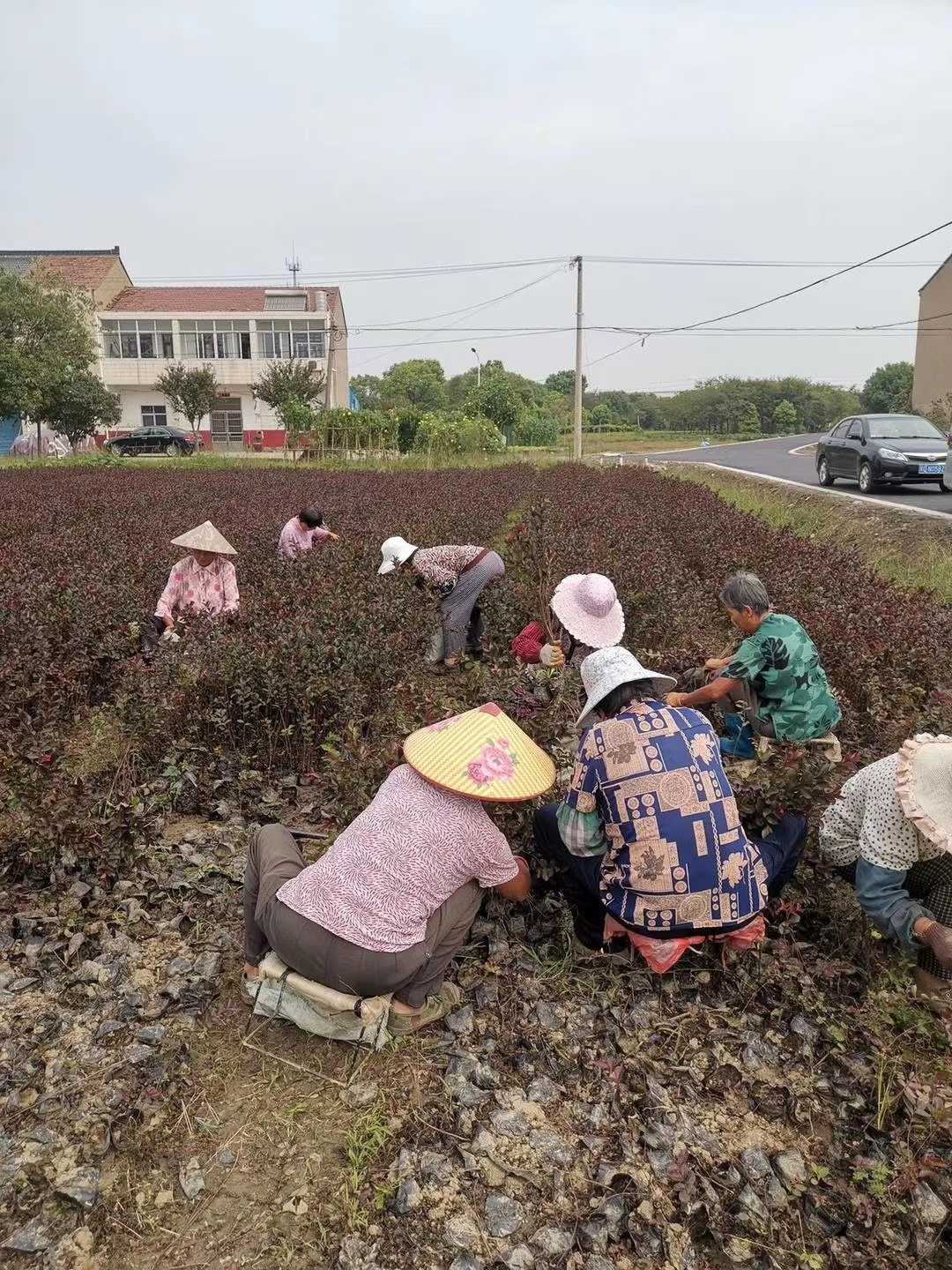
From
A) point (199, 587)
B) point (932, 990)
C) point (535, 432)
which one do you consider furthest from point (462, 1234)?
point (535, 432)

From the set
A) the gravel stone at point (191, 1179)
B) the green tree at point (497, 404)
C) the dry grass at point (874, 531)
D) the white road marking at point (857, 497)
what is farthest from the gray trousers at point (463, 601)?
the green tree at point (497, 404)

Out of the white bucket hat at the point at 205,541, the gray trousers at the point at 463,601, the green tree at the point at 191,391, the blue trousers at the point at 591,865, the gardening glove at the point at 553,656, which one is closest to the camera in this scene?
the blue trousers at the point at 591,865

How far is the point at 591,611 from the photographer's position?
3.89 m

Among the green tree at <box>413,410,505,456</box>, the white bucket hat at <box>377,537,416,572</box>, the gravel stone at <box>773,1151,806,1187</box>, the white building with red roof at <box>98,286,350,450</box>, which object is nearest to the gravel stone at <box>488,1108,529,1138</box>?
the gravel stone at <box>773,1151,806,1187</box>

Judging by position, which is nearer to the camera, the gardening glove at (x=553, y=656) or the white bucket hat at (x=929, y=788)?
the white bucket hat at (x=929, y=788)

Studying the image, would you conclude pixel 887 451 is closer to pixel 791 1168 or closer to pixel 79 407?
pixel 791 1168

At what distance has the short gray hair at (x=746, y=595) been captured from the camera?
3738 millimetres

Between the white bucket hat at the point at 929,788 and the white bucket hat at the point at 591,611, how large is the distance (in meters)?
1.46

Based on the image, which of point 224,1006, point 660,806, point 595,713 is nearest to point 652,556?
point 595,713

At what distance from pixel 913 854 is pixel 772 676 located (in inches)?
45.5

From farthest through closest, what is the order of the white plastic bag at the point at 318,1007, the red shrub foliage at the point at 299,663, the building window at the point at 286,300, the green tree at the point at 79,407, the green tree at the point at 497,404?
1. the building window at the point at 286,300
2. the green tree at the point at 497,404
3. the green tree at the point at 79,407
4. the red shrub foliage at the point at 299,663
5. the white plastic bag at the point at 318,1007

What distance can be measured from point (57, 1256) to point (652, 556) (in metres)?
5.96

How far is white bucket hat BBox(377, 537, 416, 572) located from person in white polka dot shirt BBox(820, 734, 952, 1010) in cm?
400

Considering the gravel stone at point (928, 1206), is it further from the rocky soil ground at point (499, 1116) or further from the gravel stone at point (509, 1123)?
the gravel stone at point (509, 1123)
